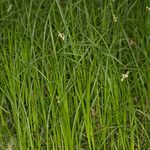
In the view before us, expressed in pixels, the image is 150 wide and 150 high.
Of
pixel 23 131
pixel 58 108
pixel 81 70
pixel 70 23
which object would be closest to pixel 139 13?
pixel 70 23

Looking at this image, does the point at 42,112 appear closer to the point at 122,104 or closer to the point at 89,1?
the point at 122,104

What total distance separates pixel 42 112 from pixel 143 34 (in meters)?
0.72

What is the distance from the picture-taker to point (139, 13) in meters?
2.47

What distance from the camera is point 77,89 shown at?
2.15 m

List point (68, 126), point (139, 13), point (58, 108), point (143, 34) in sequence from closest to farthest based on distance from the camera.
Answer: point (68, 126)
point (58, 108)
point (143, 34)
point (139, 13)

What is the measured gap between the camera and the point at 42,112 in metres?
2.22

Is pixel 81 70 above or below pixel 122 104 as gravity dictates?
above

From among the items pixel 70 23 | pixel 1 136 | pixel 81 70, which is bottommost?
pixel 1 136

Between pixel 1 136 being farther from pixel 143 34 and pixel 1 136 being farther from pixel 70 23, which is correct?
pixel 143 34

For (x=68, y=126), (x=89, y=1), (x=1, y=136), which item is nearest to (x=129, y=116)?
(x=68, y=126)

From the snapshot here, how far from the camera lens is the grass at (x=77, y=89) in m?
2.03

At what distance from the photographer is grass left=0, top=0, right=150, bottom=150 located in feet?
6.65

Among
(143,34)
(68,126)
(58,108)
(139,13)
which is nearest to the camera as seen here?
(68,126)

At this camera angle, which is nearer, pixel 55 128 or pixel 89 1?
pixel 55 128
